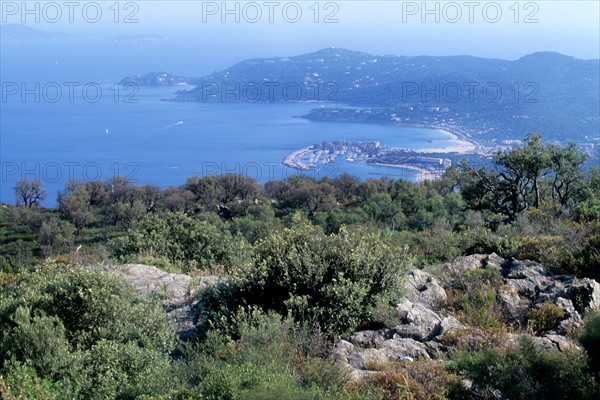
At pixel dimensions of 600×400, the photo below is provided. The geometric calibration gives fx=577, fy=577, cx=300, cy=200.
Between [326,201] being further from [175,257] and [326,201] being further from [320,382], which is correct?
[320,382]

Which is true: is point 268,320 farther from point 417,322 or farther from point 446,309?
point 446,309

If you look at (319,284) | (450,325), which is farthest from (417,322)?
(319,284)

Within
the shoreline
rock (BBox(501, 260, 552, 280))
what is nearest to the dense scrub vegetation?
rock (BBox(501, 260, 552, 280))

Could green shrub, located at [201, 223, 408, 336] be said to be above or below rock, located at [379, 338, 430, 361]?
above

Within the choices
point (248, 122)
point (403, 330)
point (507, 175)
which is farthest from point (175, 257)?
point (248, 122)
